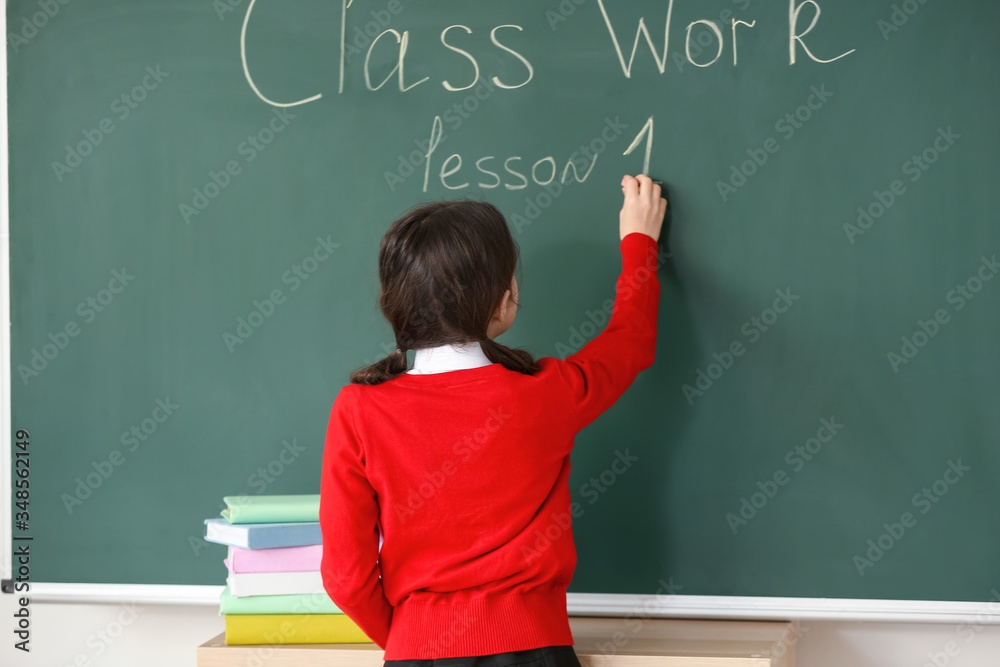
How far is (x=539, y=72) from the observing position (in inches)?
59.1

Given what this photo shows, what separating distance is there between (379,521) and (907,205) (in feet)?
3.61

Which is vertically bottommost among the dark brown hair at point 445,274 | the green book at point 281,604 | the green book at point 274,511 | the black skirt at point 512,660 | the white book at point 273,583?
the green book at point 281,604

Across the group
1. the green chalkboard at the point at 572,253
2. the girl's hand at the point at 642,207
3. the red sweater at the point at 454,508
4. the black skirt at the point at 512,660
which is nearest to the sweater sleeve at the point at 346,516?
the red sweater at the point at 454,508

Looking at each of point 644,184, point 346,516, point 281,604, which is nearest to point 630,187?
point 644,184

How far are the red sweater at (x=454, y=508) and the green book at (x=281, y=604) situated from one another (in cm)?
24

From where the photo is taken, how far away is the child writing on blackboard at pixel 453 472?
1.10 meters

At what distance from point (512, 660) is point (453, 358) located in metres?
0.44

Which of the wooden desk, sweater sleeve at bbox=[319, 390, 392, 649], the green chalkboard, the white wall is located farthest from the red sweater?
the white wall

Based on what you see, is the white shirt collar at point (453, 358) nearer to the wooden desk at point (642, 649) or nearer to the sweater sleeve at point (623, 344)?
the sweater sleeve at point (623, 344)

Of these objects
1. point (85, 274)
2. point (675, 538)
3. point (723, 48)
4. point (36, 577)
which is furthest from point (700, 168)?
point (36, 577)

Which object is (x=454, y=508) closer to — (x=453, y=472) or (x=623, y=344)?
(x=453, y=472)

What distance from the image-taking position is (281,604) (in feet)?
4.56

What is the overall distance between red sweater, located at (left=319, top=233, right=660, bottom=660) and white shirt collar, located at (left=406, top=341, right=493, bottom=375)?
0.01m

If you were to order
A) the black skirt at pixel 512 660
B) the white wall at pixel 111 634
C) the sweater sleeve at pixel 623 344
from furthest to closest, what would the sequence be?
the white wall at pixel 111 634
the sweater sleeve at pixel 623 344
the black skirt at pixel 512 660
